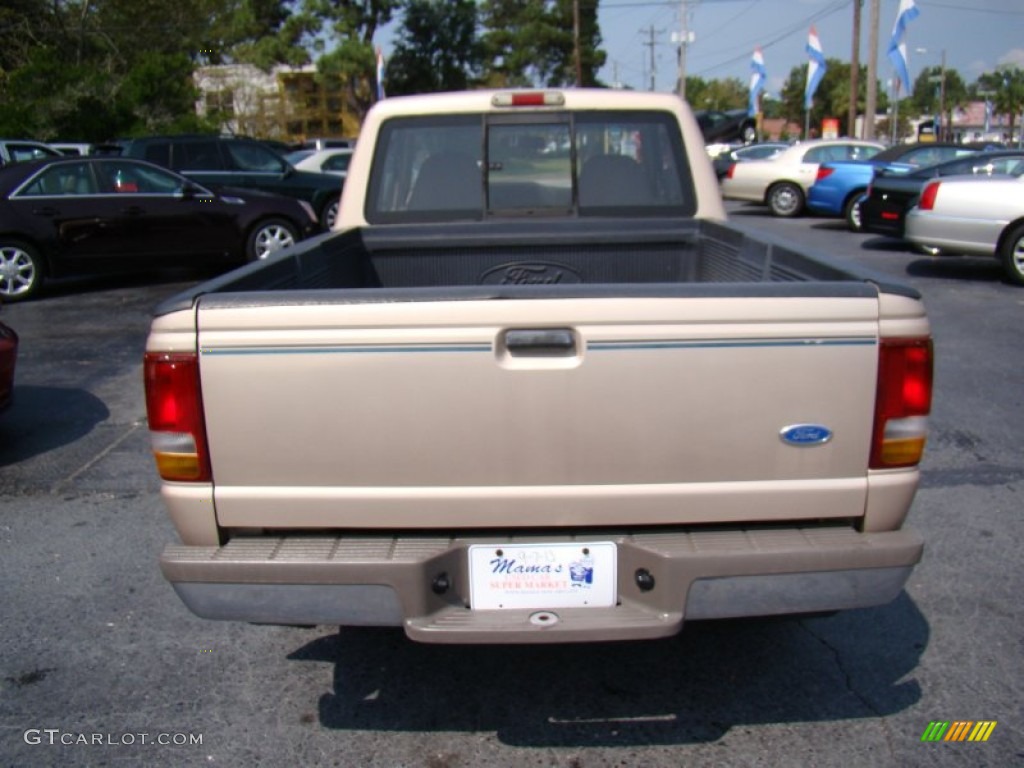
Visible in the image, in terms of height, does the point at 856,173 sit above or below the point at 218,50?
below

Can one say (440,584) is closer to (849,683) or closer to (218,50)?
(849,683)

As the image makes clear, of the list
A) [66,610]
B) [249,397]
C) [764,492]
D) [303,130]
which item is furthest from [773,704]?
[303,130]

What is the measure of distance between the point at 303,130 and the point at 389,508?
52440 mm

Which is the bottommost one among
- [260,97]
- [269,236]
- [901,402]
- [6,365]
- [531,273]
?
[6,365]

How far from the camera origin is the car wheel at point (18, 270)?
1101 centimetres

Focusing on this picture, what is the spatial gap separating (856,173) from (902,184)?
3.84 meters

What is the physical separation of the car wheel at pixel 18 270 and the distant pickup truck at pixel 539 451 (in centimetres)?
955

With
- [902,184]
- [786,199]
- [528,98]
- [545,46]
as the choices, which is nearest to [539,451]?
[528,98]

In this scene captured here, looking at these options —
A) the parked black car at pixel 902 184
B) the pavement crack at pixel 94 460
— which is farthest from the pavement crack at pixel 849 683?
the parked black car at pixel 902 184

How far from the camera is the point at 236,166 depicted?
50.0 ft

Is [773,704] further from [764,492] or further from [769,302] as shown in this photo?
[769,302]

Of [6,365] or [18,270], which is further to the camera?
[18,270]

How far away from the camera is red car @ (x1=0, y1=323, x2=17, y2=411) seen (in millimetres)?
6109

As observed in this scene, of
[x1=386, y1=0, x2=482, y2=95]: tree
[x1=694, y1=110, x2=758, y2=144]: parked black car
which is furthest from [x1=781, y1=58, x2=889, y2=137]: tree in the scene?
[x1=694, y1=110, x2=758, y2=144]: parked black car
